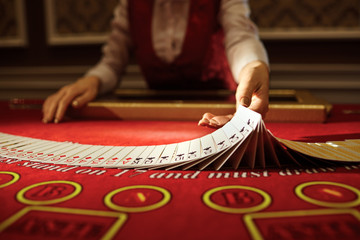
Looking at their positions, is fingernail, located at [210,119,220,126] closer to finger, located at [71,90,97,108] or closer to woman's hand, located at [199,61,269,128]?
woman's hand, located at [199,61,269,128]

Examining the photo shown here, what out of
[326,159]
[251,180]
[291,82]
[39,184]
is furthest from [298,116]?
[291,82]

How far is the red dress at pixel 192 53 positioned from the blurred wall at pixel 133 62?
0.59 m

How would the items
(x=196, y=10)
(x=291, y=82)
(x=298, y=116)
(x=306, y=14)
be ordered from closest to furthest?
1. (x=298, y=116)
2. (x=196, y=10)
3. (x=306, y=14)
4. (x=291, y=82)

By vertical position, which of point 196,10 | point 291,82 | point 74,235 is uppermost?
point 196,10

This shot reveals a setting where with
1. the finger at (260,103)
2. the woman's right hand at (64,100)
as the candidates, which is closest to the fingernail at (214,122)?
the finger at (260,103)

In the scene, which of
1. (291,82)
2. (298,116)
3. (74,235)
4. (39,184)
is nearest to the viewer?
(74,235)

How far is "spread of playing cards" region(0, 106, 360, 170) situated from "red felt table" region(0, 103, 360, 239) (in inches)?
0.8

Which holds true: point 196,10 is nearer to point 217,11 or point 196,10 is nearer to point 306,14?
point 217,11

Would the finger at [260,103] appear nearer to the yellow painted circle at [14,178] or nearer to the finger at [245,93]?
the finger at [245,93]

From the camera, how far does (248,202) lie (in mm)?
381

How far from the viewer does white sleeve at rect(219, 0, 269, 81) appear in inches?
40.6

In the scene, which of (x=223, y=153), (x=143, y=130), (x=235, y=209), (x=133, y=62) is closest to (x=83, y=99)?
(x=143, y=130)

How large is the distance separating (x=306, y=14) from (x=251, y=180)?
1.78 m

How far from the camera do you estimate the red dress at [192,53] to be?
4.55ft
